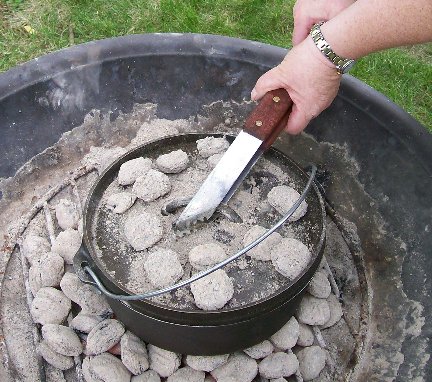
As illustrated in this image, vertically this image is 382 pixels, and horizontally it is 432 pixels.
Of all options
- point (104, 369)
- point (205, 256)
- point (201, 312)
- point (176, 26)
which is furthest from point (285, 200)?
point (176, 26)

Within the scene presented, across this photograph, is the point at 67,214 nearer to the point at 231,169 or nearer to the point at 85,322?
the point at 85,322

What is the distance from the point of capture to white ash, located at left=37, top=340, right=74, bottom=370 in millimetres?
1338

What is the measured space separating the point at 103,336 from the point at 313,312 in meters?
0.53

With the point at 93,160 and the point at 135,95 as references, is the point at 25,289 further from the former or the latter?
the point at 135,95

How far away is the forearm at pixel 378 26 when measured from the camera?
1004 millimetres

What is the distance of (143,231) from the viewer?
1170 millimetres

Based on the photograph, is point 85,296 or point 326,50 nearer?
point 326,50

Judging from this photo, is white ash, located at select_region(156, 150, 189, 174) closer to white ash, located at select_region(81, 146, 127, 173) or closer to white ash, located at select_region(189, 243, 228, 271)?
white ash, located at select_region(189, 243, 228, 271)

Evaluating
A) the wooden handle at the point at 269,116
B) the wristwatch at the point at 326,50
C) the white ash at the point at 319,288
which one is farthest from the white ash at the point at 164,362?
the wristwatch at the point at 326,50

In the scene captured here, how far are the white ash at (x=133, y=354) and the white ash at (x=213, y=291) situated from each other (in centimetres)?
31

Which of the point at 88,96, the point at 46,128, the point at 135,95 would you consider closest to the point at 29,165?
the point at 46,128

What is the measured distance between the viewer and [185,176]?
1.33m

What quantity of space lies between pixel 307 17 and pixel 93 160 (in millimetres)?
775

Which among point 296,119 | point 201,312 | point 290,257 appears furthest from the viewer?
point 296,119
